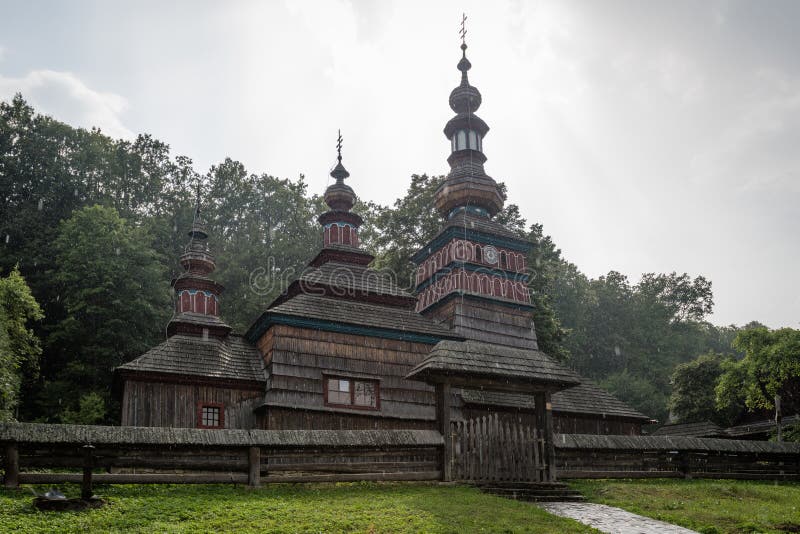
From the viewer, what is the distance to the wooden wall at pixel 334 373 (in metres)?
21.6

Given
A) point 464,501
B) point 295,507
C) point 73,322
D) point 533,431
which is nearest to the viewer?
point 295,507

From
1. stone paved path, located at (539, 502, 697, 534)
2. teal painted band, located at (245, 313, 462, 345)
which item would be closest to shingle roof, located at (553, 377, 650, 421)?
teal painted band, located at (245, 313, 462, 345)

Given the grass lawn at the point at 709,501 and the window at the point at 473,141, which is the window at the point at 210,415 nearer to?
the grass lawn at the point at 709,501

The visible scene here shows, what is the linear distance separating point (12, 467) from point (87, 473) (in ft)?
4.98

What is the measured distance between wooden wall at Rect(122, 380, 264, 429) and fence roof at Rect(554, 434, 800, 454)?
973cm

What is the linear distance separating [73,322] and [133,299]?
2.89 m

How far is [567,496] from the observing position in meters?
14.1

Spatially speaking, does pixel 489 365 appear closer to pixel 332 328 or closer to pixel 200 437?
pixel 200 437

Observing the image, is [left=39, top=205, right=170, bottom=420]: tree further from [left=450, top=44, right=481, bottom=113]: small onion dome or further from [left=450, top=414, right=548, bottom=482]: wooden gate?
[left=450, top=414, right=548, bottom=482]: wooden gate

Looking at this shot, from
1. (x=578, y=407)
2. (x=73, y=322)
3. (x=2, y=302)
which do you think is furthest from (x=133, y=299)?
(x=578, y=407)

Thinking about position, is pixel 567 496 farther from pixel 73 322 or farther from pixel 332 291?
pixel 73 322

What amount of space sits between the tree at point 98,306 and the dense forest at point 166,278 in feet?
0.26

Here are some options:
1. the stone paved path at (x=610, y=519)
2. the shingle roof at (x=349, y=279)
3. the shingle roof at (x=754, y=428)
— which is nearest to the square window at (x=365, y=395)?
the shingle roof at (x=349, y=279)

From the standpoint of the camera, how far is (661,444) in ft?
56.1
